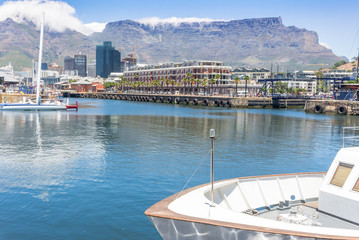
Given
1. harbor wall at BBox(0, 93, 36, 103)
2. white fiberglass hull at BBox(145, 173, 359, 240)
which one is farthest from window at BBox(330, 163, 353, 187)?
harbor wall at BBox(0, 93, 36, 103)

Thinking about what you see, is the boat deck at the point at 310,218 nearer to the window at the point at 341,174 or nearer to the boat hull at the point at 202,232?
the window at the point at 341,174

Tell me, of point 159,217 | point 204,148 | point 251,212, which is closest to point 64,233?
point 159,217

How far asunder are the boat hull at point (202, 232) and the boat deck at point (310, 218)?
289cm

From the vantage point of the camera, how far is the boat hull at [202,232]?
38.6 feet

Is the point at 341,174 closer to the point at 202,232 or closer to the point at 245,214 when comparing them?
the point at 245,214

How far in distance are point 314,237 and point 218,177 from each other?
18721mm

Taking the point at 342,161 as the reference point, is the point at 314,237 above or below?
below

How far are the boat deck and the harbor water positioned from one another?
21.7 feet

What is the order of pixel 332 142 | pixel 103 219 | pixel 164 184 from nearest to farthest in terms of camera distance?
1. pixel 103 219
2. pixel 164 184
3. pixel 332 142

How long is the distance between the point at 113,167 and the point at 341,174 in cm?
2192

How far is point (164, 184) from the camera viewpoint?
89.9 feet

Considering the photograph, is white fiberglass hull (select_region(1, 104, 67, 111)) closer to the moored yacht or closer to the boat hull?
the moored yacht

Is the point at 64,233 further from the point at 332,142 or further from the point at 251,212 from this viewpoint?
the point at 332,142

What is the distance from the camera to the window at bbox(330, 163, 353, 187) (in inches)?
602
